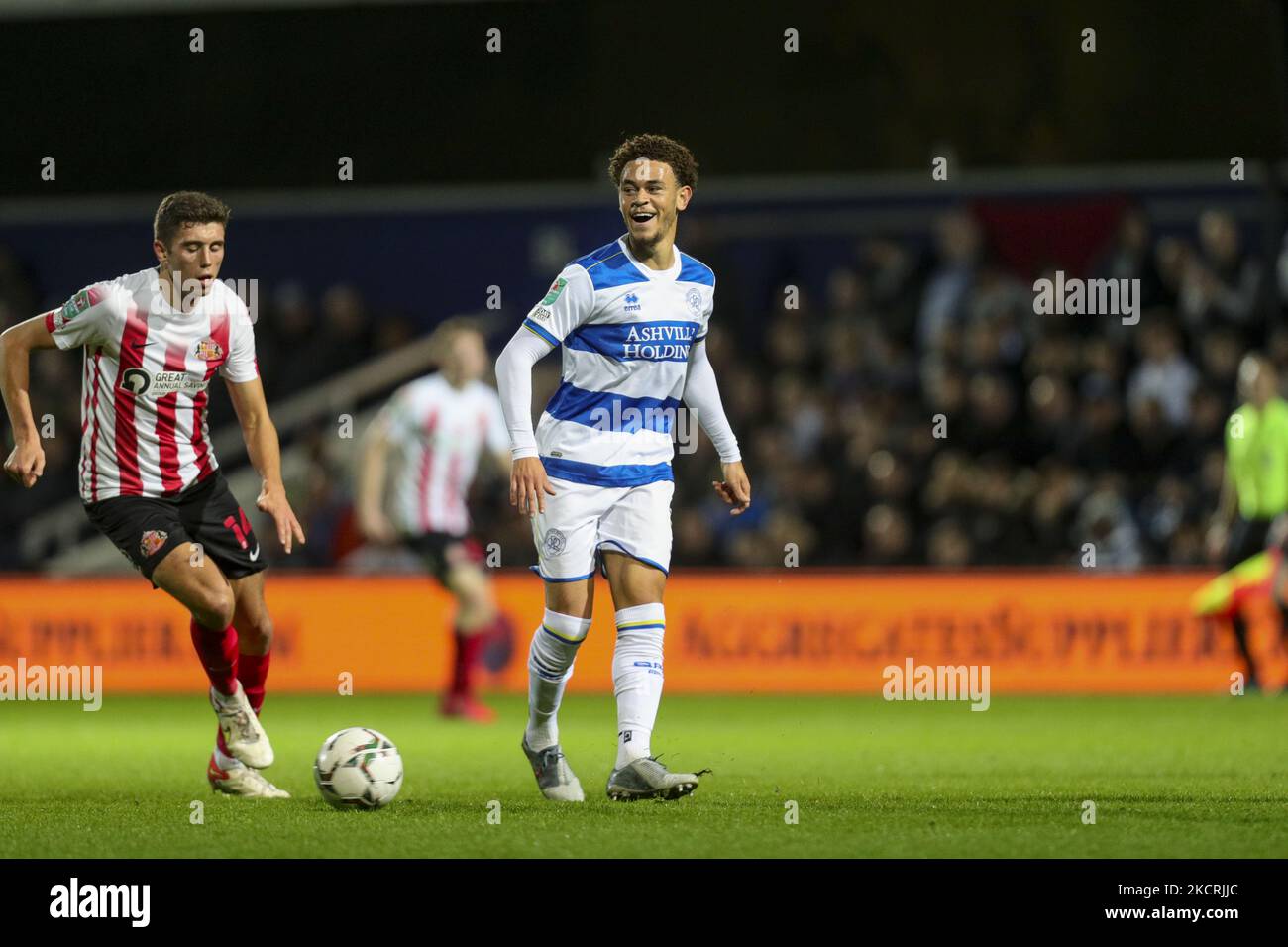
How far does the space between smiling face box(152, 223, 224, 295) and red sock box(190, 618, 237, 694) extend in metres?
1.27

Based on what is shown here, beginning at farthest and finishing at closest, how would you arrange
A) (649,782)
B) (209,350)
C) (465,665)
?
(465,665)
(209,350)
(649,782)

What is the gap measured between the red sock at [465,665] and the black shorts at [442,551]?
39 centimetres

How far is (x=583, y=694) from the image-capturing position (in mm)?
13836

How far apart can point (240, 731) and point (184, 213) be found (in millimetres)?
1881

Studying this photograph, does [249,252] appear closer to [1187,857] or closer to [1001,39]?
[1001,39]

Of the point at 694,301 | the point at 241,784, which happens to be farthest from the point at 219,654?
the point at 694,301

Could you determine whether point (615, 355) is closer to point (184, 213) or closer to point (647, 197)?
point (647, 197)

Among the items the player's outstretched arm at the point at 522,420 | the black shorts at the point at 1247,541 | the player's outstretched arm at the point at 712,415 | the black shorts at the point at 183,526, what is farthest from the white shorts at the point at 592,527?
the black shorts at the point at 1247,541

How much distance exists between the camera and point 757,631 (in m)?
13.8

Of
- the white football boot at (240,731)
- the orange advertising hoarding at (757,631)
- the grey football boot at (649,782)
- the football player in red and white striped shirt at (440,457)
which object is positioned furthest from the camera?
the orange advertising hoarding at (757,631)

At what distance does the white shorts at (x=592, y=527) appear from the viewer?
677cm

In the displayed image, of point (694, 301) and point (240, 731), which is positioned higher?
point (694, 301)

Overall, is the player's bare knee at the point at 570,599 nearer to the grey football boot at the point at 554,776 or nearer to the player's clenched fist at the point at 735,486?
the grey football boot at the point at 554,776

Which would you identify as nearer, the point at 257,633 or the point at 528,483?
the point at 528,483
